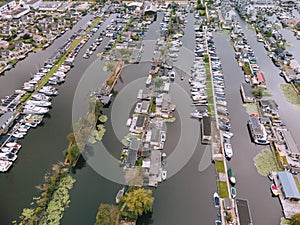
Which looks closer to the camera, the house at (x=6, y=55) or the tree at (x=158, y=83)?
the tree at (x=158, y=83)

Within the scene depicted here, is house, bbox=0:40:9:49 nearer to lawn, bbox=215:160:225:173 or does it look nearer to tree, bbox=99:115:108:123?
tree, bbox=99:115:108:123

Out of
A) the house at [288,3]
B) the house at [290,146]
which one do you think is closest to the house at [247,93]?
the house at [290,146]

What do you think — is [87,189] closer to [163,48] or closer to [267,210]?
[267,210]

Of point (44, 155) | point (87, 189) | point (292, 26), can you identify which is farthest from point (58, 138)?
point (292, 26)

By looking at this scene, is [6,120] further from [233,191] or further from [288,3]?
[288,3]

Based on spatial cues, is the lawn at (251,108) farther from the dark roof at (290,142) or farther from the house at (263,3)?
the house at (263,3)

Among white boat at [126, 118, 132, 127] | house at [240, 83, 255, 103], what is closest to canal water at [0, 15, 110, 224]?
white boat at [126, 118, 132, 127]
